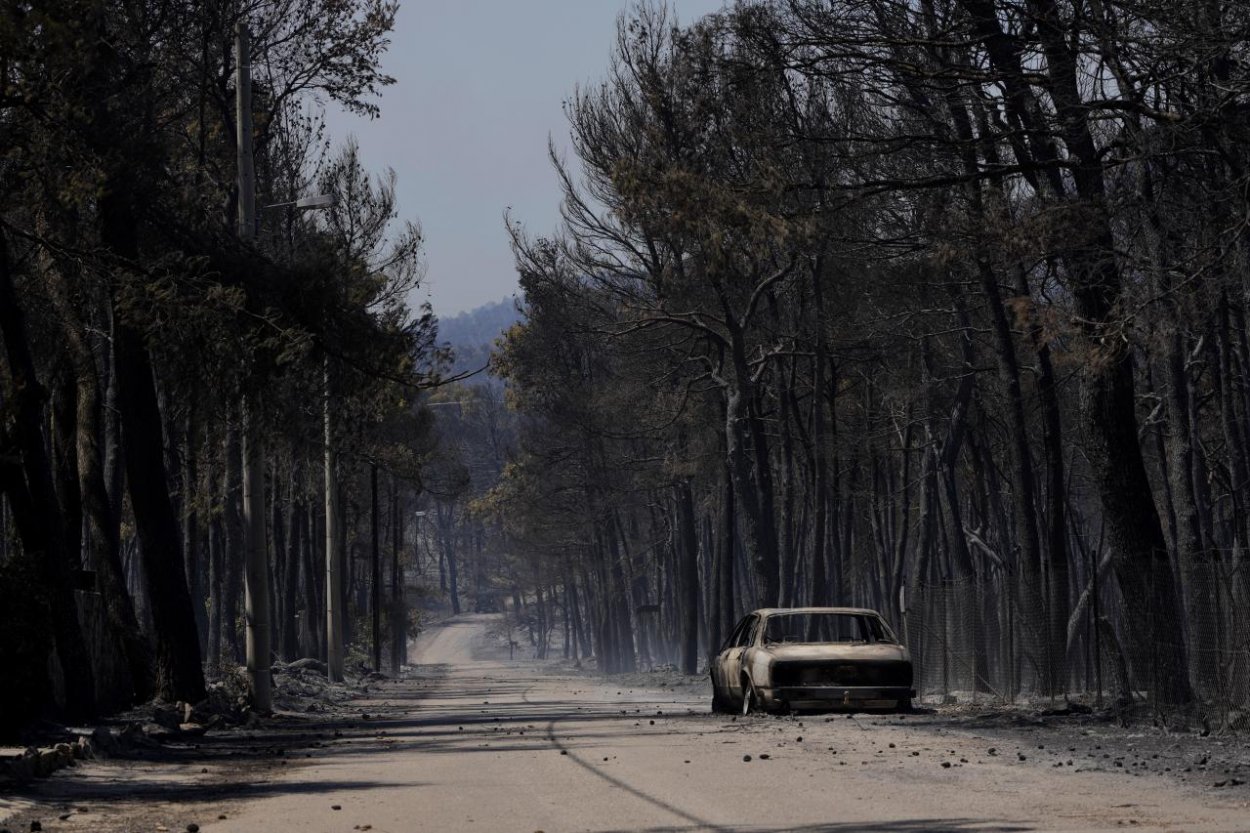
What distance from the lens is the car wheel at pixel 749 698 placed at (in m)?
24.4

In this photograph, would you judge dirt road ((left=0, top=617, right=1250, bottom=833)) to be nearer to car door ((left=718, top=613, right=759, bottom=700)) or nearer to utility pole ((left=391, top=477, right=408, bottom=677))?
car door ((left=718, top=613, right=759, bottom=700))

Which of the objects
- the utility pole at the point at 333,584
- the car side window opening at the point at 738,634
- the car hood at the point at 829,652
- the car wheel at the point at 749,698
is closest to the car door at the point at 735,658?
the car side window opening at the point at 738,634

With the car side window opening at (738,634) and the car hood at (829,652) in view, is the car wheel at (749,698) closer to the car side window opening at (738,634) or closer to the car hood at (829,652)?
the car hood at (829,652)

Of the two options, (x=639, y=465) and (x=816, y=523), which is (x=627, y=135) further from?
(x=639, y=465)

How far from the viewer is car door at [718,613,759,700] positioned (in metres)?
25.3

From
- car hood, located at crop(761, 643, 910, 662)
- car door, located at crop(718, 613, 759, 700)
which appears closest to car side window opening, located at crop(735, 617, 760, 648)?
car door, located at crop(718, 613, 759, 700)

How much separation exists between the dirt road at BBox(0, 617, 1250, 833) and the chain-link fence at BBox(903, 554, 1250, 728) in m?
2.21

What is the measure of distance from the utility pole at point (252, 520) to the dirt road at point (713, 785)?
4554mm

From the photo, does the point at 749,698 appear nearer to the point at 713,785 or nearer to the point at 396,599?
the point at 713,785

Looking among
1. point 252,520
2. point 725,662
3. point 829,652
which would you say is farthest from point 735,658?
point 252,520

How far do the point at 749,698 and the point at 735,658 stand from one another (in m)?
1.06

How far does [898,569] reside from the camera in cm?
5125

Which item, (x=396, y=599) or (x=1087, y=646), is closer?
(x=1087, y=646)

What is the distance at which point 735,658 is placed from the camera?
2561cm
